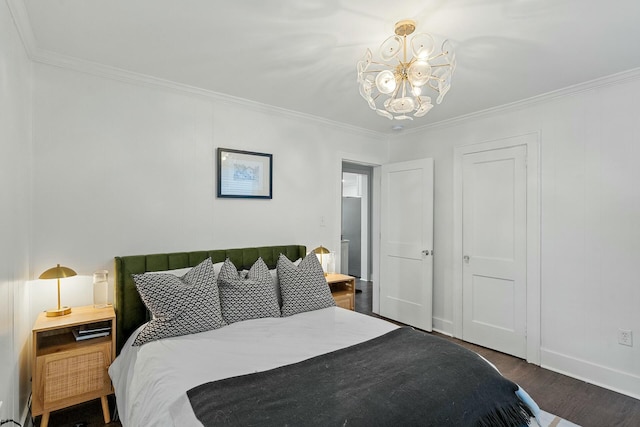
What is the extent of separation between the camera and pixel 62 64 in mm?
2430

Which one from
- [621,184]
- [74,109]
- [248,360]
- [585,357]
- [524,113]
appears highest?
[524,113]

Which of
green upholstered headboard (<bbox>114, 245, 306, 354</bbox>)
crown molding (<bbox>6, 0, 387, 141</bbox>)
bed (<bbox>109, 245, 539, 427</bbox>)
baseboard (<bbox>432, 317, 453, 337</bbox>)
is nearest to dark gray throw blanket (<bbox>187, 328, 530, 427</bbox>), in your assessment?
bed (<bbox>109, 245, 539, 427</bbox>)

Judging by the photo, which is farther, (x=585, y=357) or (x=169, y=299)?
(x=585, y=357)

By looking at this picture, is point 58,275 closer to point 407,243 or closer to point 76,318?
point 76,318

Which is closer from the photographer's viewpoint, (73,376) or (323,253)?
(73,376)

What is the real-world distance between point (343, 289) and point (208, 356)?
6.60 feet

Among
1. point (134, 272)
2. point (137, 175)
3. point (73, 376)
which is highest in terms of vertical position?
point (137, 175)

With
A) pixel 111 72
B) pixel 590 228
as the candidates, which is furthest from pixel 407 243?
pixel 111 72

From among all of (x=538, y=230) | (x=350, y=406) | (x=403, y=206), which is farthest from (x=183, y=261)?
(x=538, y=230)

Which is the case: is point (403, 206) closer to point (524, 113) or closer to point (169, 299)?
point (524, 113)

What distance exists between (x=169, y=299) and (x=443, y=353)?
1730 millimetres

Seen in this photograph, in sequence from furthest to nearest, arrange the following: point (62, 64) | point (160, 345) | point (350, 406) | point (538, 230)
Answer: point (538, 230)
point (62, 64)
point (160, 345)
point (350, 406)

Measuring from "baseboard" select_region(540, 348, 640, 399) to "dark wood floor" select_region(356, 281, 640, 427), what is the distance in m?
0.06

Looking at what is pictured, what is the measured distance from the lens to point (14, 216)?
6.13 ft
